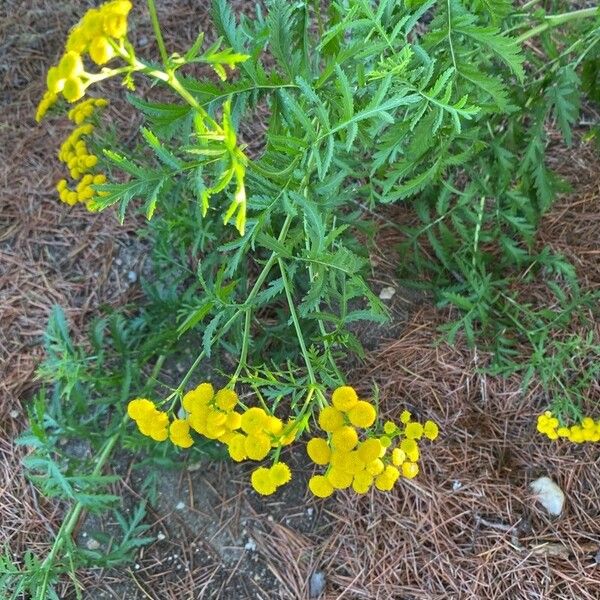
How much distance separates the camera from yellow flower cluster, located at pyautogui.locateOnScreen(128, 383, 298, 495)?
1.35 m

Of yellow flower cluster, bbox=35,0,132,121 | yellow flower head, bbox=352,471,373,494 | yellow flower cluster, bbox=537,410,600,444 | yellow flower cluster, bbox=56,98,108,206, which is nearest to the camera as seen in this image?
yellow flower cluster, bbox=35,0,132,121

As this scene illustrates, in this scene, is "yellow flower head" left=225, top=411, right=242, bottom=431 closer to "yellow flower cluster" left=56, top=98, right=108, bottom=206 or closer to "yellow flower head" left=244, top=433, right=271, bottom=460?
"yellow flower head" left=244, top=433, right=271, bottom=460

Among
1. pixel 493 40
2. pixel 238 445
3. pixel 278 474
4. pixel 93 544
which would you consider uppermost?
pixel 493 40

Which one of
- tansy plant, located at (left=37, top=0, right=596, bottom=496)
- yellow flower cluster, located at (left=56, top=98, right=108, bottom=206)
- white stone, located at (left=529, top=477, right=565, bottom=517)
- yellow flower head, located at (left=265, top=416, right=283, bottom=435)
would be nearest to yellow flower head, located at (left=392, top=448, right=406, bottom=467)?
tansy plant, located at (left=37, top=0, right=596, bottom=496)

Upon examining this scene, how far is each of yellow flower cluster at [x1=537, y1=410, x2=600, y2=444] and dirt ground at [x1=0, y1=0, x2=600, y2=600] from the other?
16 centimetres

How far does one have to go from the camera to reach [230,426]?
4.60 ft

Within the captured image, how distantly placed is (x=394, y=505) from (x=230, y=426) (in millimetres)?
997

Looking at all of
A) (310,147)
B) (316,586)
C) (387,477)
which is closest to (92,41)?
(310,147)

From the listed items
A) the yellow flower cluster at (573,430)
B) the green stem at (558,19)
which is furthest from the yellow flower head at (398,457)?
the green stem at (558,19)

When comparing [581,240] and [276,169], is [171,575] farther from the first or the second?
[581,240]

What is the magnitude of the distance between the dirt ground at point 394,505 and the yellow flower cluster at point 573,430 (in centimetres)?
16

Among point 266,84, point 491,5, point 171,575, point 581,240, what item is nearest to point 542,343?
point 581,240

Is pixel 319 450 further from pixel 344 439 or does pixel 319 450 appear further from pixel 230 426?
pixel 230 426

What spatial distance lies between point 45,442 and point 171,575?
0.62 metres
